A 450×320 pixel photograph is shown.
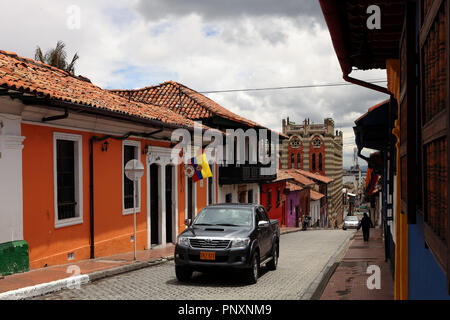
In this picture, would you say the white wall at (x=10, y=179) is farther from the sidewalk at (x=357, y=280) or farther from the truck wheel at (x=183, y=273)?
the sidewalk at (x=357, y=280)

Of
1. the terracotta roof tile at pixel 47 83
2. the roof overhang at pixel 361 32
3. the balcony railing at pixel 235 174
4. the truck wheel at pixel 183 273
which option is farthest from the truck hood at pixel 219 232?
the balcony railing at pixel 235 174

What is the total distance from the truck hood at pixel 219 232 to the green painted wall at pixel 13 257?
3337 mm

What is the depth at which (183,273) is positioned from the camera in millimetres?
10297

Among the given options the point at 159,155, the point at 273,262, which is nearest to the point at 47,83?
the point at 159,155

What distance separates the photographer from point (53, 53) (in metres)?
24.6

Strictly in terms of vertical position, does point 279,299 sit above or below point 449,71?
below

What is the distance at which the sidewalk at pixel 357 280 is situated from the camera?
900 cm

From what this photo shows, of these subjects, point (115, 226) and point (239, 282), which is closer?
point (239, 282)

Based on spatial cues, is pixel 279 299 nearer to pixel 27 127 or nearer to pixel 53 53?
pixel 27 127

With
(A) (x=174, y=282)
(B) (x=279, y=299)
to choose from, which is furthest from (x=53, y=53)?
(B) (x=279, y=299)

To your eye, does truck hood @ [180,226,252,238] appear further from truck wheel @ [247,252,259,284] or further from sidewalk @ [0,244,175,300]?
sidewalk @ [0,244,175,300]

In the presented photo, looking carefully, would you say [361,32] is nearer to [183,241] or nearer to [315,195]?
[183,241]

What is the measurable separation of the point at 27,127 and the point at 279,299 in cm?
654
